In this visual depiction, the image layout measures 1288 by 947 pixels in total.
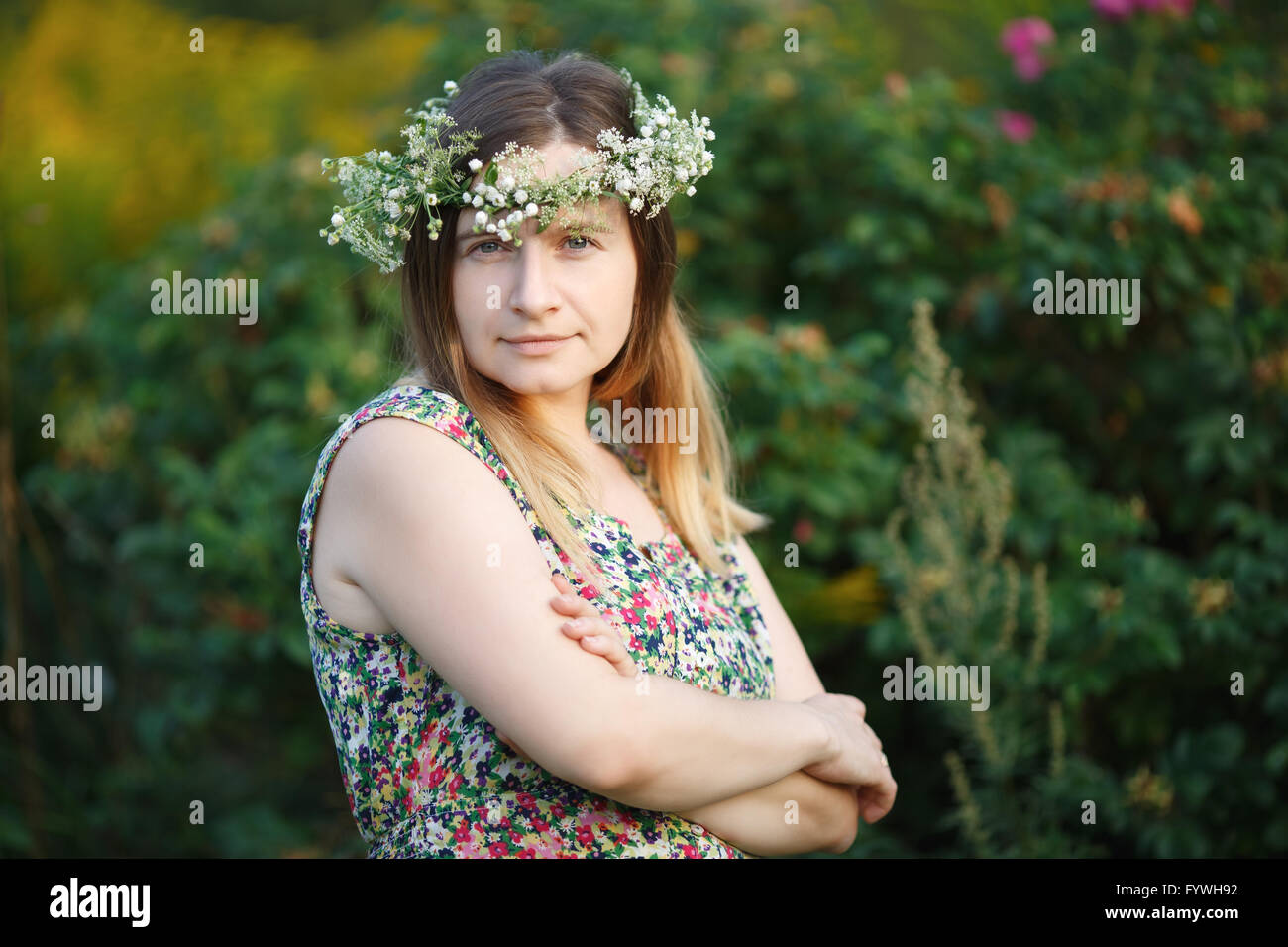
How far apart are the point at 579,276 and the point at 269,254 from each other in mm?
2517

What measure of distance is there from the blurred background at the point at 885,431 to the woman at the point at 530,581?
105 centimetres

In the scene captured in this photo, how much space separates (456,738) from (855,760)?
0.78 m

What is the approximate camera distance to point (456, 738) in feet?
6.21

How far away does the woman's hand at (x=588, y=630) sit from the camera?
1.73 meters

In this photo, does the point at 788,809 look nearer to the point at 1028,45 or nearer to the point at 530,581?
the point at 530,581

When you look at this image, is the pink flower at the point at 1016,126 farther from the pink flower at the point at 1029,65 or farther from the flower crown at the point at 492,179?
the flower crown at the point at 492,179

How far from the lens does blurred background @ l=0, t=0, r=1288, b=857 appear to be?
3.35 metres

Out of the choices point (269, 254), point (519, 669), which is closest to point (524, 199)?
point (519, 669)

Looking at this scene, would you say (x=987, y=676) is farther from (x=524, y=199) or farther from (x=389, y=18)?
(x=389, y=18)

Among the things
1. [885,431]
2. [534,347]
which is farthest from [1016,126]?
[534,347]

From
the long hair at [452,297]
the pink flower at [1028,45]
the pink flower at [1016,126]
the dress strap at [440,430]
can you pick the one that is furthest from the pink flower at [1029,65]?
the dress strap at [440,430]

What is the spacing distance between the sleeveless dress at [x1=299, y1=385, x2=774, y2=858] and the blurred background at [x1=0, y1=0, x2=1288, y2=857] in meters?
1.39

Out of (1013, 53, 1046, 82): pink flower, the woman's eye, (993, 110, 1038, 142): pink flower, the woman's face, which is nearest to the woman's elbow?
the woman's face

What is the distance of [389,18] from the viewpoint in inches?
186
